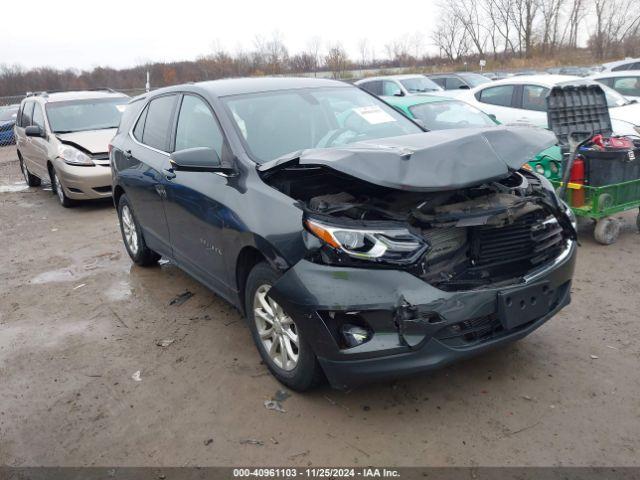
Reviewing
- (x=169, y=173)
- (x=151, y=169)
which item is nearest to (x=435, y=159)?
(x=169, y=173)

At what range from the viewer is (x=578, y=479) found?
2.52 m

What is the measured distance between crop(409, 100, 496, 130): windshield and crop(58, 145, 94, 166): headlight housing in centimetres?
539

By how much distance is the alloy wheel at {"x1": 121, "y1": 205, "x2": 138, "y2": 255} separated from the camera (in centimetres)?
573

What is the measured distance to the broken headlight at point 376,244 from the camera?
2.77 metres

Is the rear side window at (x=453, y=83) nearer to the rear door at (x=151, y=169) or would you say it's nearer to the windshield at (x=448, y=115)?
the windshield at (x=448, y=115)

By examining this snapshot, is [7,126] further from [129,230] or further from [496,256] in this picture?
[496,256]

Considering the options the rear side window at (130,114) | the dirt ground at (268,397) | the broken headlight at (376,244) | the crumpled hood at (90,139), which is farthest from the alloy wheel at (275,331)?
the crumpled hood at (90,139)

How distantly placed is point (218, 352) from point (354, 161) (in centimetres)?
185

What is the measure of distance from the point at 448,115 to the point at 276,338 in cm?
691

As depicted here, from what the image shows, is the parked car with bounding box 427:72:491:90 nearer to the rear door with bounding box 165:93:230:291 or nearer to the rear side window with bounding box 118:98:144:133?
the rear side window with bounding box 118:98:144:133

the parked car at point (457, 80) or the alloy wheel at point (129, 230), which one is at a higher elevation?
the parked car at point (457, 80)

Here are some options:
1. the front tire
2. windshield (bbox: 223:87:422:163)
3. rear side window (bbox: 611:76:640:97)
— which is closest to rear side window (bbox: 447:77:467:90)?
rear side window (bbox: 611:76:640:97)

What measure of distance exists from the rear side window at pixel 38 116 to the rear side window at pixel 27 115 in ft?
0.91

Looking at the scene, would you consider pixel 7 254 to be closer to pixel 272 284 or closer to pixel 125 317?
pixel 125 317
